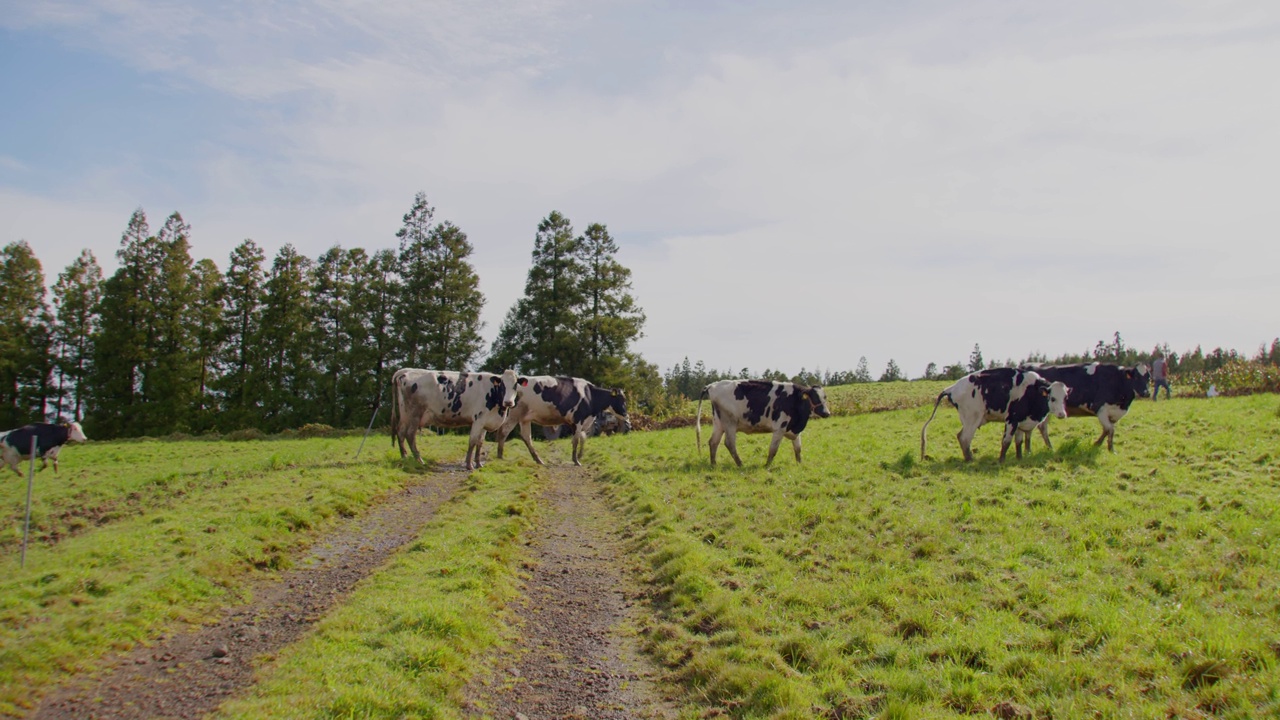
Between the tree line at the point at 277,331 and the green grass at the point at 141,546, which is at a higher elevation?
the tree line at the point at 277,331

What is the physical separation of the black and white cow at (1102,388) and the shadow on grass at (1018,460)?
703mm

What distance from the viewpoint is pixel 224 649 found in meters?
6.59

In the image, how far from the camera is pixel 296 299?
48.4 m

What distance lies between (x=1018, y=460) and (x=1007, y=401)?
1.74 metres

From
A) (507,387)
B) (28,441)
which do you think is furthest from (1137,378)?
(28,441)

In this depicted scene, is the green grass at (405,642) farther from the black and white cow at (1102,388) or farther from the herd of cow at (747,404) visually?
the black and white cow at (1102,388)

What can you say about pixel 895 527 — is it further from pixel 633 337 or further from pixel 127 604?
pixel 633 337

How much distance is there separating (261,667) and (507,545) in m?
4.39

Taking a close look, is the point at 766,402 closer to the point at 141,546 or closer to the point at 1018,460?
the point at 1018,460

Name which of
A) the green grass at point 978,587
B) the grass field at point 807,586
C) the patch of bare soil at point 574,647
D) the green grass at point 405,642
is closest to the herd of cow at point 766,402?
the grass field at point 807,586

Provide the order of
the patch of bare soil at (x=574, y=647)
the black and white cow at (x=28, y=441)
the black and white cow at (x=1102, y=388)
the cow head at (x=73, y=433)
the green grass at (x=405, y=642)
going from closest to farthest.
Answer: the green grass at (x=405, y=642)
the patch of bare soil at (x=574, y=647)
the black and white cow at (x=1102, y=388)
the black and white cow at (x=28, y=441)
the cow head at (x=73, y=433)

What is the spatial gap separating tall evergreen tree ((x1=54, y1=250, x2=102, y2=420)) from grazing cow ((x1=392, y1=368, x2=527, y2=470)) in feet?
134

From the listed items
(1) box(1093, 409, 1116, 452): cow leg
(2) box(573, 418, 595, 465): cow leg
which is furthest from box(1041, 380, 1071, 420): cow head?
(2) box(573, 418, 595, 465): cow leg

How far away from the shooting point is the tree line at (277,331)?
46094 millimetres
